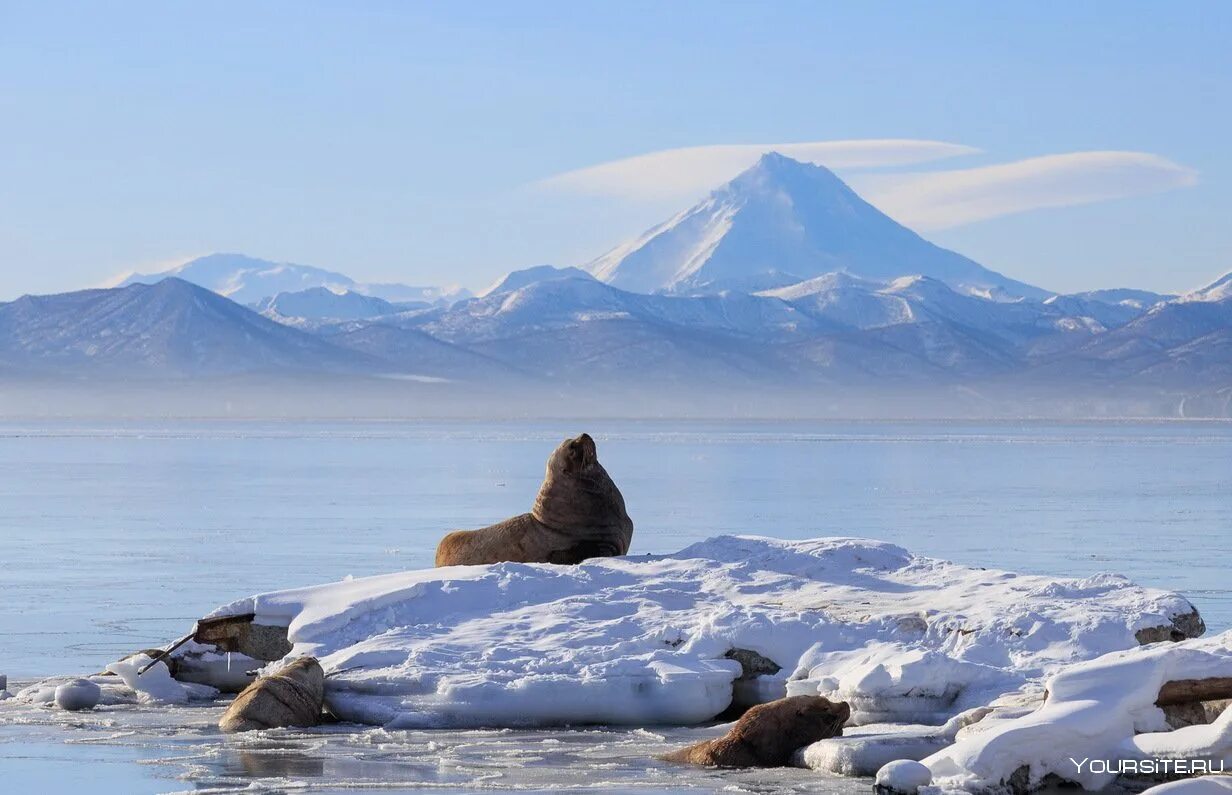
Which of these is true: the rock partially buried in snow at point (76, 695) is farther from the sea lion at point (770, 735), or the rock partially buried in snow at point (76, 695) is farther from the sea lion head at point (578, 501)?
the sea lion head at point (578, 501)

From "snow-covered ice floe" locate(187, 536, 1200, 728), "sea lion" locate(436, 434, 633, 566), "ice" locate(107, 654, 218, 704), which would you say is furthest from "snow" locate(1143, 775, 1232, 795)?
"sea lion" locate(436, 434, 633, 566)

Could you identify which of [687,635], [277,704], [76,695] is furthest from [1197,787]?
[76,695]

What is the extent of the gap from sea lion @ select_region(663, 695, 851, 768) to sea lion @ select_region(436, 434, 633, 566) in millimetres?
4782

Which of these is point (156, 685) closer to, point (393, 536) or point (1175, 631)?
point (1175, 631)

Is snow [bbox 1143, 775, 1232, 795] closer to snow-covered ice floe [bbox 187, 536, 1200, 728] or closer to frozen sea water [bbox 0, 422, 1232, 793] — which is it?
frozen sea water [bbox 0, 422, 1232, 793]

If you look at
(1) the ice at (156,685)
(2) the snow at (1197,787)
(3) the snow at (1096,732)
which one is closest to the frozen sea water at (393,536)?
(1) the ice at (156,685)

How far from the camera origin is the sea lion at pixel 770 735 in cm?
1052

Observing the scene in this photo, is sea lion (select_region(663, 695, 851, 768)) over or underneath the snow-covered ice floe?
underneath

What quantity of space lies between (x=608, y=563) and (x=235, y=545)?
12.8m

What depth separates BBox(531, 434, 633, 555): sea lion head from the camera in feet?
51.0

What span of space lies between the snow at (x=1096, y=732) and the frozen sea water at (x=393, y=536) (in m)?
0.82

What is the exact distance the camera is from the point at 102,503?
3700 centimetres

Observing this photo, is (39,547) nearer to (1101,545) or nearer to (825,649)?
(1101,545)

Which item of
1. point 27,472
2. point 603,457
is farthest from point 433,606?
point 603,457
